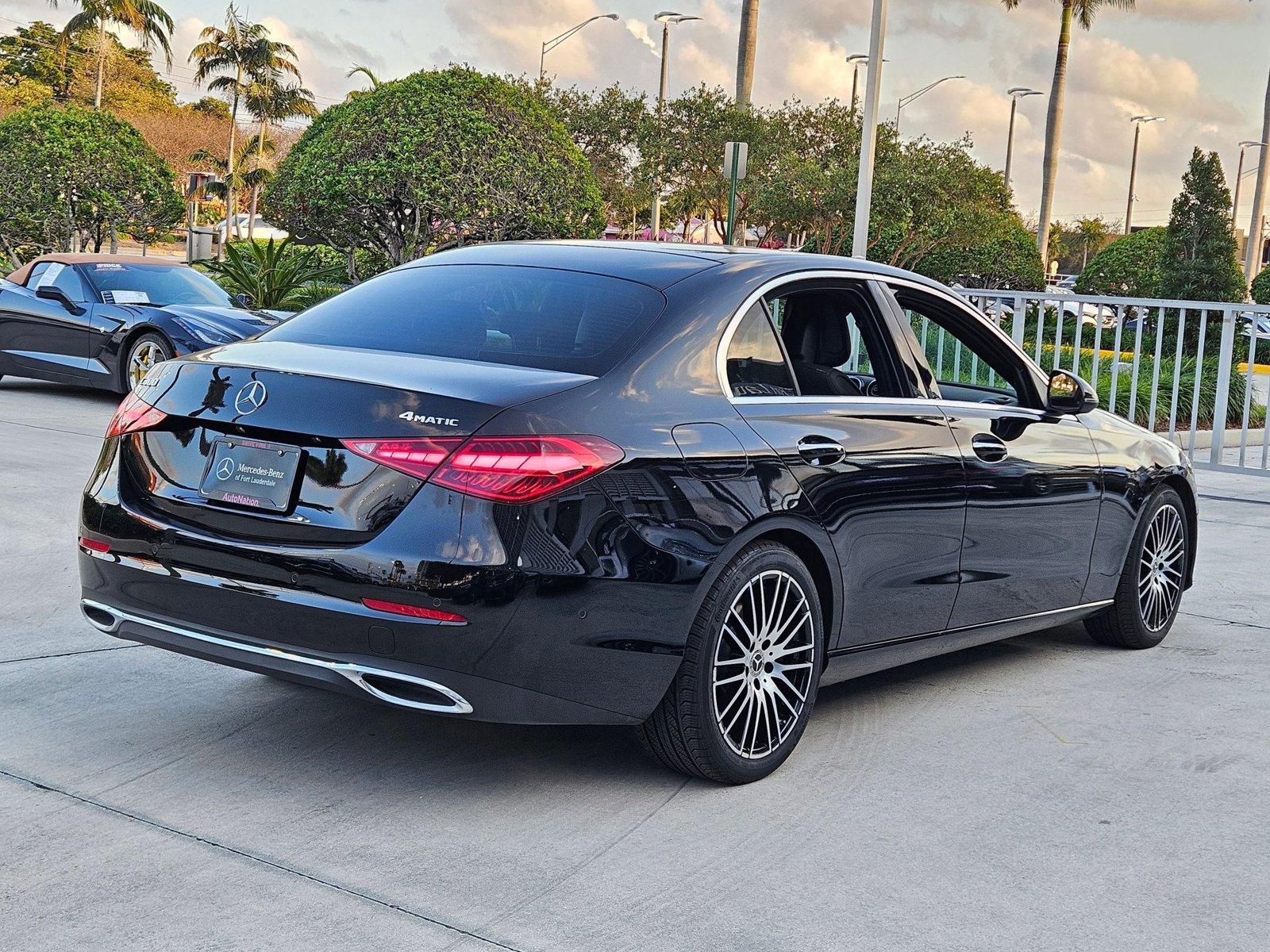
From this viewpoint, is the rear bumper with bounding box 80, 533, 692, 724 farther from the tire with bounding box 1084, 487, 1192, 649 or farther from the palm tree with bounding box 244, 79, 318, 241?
the palm tree with bounding box 244, 79, 318, 241

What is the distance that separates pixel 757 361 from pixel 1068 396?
5.86 feet

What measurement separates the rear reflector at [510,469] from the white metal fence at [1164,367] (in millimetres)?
3199

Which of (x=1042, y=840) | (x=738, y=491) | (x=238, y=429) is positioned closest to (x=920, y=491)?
(x=738, y=491)

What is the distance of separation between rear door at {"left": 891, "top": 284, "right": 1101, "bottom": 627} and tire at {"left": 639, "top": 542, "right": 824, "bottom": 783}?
94 centimetres

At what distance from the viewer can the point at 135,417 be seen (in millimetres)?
4523

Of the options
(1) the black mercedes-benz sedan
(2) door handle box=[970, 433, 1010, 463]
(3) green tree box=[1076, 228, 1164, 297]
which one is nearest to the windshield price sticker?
(1) the black mercedes-benz sedan

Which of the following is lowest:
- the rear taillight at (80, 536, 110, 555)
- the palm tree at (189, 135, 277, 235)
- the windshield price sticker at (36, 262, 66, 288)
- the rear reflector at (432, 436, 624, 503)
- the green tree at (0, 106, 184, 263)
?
the rear taillight at (80, 536, 110, 555)

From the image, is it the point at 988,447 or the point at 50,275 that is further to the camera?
the point at 50,275

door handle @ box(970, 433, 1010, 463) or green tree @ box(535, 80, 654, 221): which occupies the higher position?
green tree @ box(535, 80, 654, 221)

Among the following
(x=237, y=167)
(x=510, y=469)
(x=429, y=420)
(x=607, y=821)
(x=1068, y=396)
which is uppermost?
(x=237, y=167)

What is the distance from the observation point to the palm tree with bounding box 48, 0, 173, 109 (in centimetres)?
6169

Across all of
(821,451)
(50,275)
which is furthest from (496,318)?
(50,275)

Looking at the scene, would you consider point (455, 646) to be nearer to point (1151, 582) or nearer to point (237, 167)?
point (1151, 582)

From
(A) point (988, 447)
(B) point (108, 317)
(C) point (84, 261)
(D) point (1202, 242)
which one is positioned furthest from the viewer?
(D) point (1202, 242)
